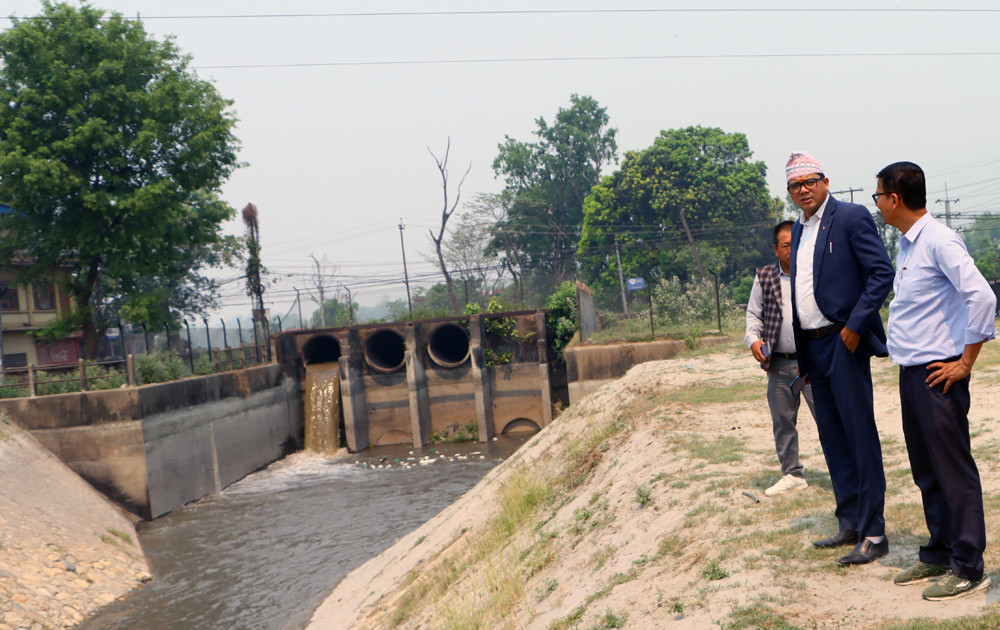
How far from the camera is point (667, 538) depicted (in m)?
5.71

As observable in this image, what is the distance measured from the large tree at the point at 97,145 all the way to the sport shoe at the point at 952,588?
25.6m

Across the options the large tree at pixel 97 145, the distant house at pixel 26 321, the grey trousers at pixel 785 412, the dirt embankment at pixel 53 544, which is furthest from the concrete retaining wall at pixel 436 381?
the grey trousers at pixel 785 412

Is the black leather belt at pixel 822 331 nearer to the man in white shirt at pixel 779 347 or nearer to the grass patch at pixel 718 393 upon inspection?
the man in white shirt at pixel 779 347

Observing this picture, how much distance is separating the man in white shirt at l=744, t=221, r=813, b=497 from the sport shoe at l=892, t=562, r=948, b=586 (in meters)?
2.06

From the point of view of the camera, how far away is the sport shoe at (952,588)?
362 centimetres

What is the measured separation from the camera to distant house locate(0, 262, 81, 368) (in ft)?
110

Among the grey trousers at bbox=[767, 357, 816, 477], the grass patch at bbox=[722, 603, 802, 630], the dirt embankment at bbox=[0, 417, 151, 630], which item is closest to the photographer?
the grass patch at bbox=[722, 603, 802, 630]

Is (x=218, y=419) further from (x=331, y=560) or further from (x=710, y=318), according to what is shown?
(x=710, y=318)

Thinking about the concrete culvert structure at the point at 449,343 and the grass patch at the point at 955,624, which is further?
the concrete culvert structure at the point at 449,343

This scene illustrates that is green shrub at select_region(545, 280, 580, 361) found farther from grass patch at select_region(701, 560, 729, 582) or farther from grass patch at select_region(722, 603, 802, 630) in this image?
grass patch at select_region(722, 603, 802, 630)

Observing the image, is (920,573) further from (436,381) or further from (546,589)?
(436,381)

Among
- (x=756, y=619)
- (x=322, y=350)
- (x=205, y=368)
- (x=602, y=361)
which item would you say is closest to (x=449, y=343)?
(x=322, y=350)

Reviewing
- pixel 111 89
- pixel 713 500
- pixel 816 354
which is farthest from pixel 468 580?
pixel 111 89

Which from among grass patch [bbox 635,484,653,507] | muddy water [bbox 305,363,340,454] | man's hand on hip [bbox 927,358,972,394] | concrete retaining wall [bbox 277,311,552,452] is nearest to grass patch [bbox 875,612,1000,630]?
man's hand on hip [bbox 927,358,972,394]
